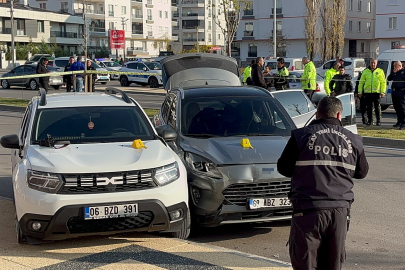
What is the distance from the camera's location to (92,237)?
6.48m

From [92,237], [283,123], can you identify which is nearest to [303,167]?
[92,237]

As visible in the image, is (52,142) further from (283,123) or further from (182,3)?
(182,3)

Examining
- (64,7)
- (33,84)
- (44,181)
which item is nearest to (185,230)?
(44,181)

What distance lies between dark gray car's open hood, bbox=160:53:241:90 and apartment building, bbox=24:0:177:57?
7836 cm

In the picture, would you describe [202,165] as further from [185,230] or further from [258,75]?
[258,75]

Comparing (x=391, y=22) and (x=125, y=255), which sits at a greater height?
(x=391, y=22)

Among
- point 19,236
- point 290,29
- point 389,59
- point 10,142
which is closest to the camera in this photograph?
point 19,236

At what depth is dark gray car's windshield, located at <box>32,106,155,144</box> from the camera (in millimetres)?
6965

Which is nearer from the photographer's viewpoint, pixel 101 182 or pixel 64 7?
pixel 101 182

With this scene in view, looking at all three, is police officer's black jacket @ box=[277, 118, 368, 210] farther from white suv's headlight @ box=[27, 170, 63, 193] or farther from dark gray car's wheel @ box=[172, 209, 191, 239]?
white suv's headlight @ box=[27, 170, 63, 193]

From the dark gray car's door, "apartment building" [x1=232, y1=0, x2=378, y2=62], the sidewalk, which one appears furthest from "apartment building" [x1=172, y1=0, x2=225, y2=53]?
the sidewalk

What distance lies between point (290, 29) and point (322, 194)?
69.3 metres

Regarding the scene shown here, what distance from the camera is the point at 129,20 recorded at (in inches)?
3871

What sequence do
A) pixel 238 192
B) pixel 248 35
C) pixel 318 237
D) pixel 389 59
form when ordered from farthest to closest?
1. pixel 248 35
2. pixel 389 59
3. pixel 238 192
4. pixel 318 237
